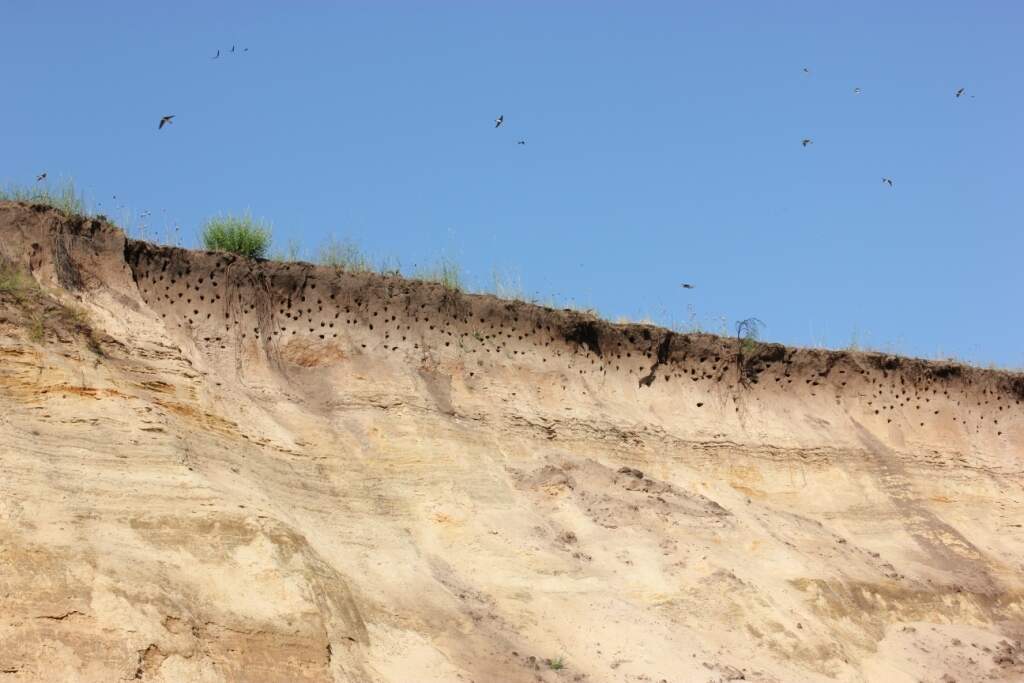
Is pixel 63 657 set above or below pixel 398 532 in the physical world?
below

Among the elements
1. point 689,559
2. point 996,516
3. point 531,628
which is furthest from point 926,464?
point 531,628

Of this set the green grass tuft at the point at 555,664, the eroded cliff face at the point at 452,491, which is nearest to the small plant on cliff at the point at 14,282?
the eroded cliff face at the point at 452,491

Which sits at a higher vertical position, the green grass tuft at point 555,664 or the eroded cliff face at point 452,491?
the eroded cliff face at point 452,491

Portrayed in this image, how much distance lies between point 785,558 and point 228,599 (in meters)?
7.41

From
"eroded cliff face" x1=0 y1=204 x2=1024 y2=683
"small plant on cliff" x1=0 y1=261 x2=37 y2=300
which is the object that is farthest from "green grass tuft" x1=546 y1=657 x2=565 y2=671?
"small plant on cliff" x1=0 y1=261 x2=37 y2=300

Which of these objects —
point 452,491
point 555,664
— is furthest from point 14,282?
point 555,664

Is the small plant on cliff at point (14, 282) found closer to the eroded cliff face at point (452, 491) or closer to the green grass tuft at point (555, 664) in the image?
the eroded cliff face at point (452, 491)

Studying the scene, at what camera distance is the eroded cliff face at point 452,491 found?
1155 cm

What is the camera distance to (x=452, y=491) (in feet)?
49.2

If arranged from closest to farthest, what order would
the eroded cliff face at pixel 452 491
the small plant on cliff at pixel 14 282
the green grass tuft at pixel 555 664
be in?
the eroded cliff face at pixel 452 491
the green grass tuft at pixel 555 664
the small plant on cliff at pixel 14 282

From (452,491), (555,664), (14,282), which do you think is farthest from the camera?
(452,491)

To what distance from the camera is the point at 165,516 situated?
1204 cm

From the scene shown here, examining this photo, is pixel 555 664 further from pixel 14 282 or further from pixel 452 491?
pixel 14 282

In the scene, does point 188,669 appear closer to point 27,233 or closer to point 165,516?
point 165,516
